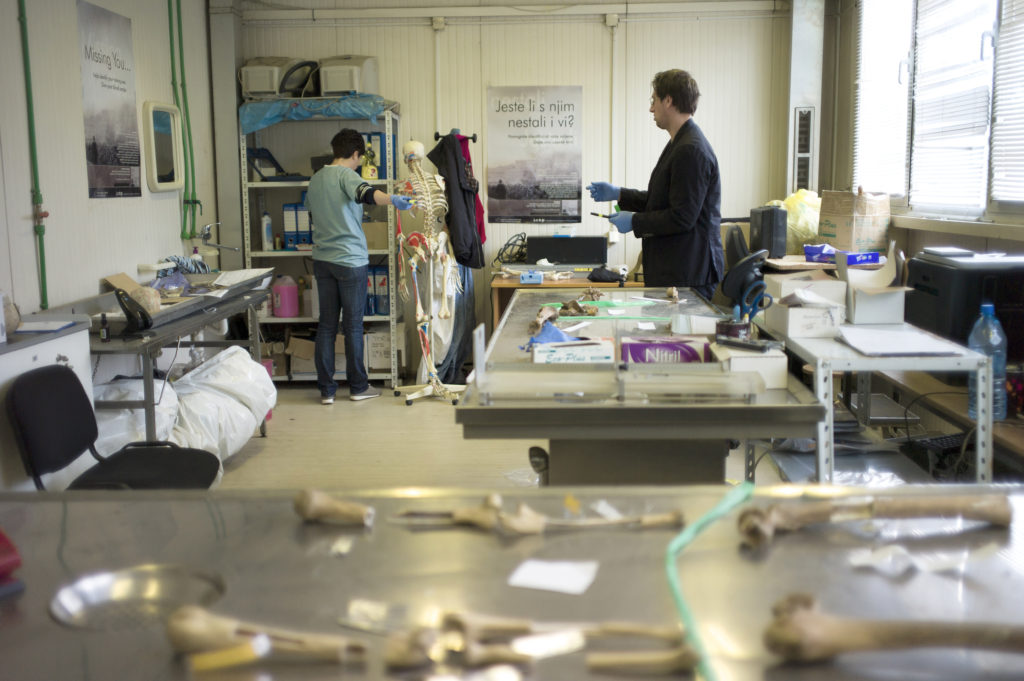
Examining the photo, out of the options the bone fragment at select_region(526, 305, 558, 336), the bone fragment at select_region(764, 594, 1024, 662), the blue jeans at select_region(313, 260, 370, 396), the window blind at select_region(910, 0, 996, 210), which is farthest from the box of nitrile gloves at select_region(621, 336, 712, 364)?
the blue jeans at select_region(313, 260, 370, 396)

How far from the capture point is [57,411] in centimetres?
301

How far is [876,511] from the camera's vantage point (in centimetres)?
125

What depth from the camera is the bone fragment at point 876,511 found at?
122cm

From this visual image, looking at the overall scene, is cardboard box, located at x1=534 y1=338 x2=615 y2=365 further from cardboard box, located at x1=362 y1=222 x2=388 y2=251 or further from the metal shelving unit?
cardboard box, located at x1=362 y1=222 x2=388 y2=251

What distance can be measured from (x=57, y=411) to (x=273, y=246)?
3.67 m

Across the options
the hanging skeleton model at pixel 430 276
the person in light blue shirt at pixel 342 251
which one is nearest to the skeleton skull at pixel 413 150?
the hanging skeleton model at pixel 430 276

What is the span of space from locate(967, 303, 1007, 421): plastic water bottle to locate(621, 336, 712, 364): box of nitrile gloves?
992 millimetres

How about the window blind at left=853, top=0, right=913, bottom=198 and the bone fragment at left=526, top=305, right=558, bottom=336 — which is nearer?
the bone fragment at left=526, top=305, right=558, bottom=336

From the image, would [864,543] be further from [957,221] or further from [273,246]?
[273,246]

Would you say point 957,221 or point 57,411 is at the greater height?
point 957,221

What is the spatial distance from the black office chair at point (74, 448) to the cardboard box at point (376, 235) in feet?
10.7

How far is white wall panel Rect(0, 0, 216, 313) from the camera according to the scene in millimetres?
3963

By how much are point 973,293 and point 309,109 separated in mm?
4425

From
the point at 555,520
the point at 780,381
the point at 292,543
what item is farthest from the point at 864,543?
the point at 780,381
